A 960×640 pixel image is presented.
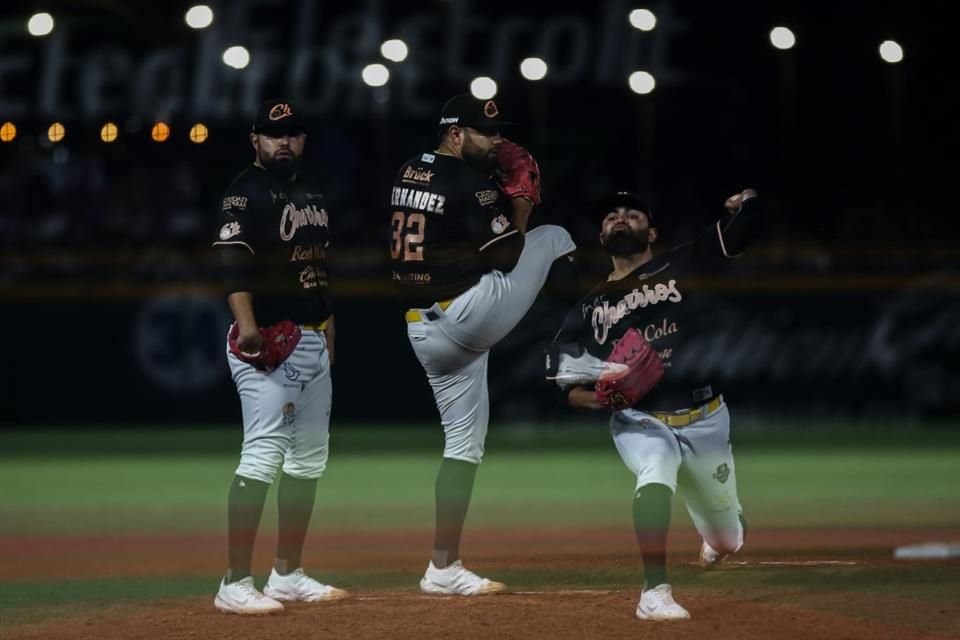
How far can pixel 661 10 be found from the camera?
18.0m

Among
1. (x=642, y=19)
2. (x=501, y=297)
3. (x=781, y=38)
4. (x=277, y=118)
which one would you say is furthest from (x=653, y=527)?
(x=642, y=19)

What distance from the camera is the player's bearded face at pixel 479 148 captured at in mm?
6453

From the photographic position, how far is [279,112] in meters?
6.14

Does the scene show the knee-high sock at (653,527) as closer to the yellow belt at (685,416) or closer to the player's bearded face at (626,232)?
the yellow belt at (685,416)

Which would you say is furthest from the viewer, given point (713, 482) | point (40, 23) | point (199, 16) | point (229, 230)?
point (40, 23)

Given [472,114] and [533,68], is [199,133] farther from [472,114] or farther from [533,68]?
[472,114]

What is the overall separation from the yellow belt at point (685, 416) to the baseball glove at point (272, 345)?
1.57 m

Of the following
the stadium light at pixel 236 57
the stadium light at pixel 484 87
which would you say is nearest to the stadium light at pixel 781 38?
the stadium light at pixel 484 87

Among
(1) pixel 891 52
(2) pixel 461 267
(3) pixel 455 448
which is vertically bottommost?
(3) pixel 455 448

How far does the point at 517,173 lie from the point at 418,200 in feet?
1.47

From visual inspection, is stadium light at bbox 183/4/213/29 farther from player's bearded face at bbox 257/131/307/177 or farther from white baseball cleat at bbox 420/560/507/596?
white baseball cleat at bbox 420/560/507/596

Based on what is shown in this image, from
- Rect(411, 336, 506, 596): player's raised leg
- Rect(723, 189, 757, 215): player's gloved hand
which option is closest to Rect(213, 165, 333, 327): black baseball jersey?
Rect(411, 336, 506, 596): player's raised leg

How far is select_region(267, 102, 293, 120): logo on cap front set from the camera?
20.1 feet

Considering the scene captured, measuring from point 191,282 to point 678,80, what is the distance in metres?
6.42
